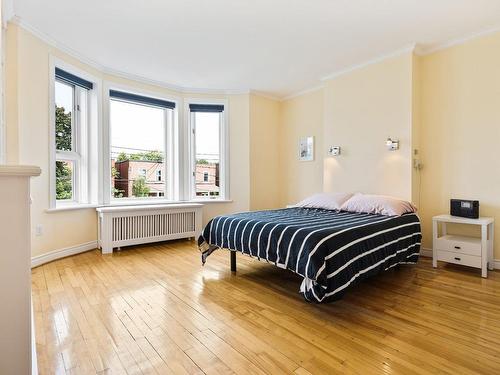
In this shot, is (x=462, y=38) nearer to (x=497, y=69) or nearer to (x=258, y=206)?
(x=497, y=69)

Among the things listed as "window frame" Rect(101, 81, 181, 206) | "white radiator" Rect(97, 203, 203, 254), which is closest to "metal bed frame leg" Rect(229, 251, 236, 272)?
"white radiator" Rect(97, 203, 203, 254)

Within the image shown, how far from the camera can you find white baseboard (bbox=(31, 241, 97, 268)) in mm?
3152

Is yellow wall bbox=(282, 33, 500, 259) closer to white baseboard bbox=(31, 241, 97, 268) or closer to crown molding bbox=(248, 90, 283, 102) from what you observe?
crown molding bbox=(248, 90, 283, 102)

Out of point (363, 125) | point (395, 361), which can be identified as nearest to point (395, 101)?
point (363, 125)

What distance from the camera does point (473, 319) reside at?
1.95 meters

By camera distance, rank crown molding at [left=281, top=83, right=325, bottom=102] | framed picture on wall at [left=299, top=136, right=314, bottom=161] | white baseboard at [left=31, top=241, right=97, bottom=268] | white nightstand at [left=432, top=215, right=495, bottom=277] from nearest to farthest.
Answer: white nightstand at [left=432, top=215, right=495, bottom=277]
white baseboard at [left=31, top=241, right=97, bottom=268]
crown molding at [left=281, top=83, right=325, bottom=102]
framed picture on wall at [left=299, top=136, right=314, bottom=161]

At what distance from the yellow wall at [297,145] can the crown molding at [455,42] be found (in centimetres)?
159

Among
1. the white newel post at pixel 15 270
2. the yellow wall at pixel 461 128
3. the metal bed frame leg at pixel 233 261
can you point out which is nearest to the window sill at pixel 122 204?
the metal bed frame leg at pixel 233 261

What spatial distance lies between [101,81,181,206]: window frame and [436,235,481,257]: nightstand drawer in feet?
12.5

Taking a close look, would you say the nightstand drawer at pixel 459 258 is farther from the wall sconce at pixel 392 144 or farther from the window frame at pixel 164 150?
the window frame at pixel 164 150

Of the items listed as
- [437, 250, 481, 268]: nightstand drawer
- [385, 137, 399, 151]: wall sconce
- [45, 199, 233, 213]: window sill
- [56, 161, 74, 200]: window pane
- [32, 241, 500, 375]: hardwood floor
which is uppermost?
[385, 137, 399, 151]: wall sconce

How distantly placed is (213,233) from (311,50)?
2545mm

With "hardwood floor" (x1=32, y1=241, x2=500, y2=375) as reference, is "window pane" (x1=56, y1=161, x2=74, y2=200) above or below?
above

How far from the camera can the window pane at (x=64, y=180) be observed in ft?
12.0
